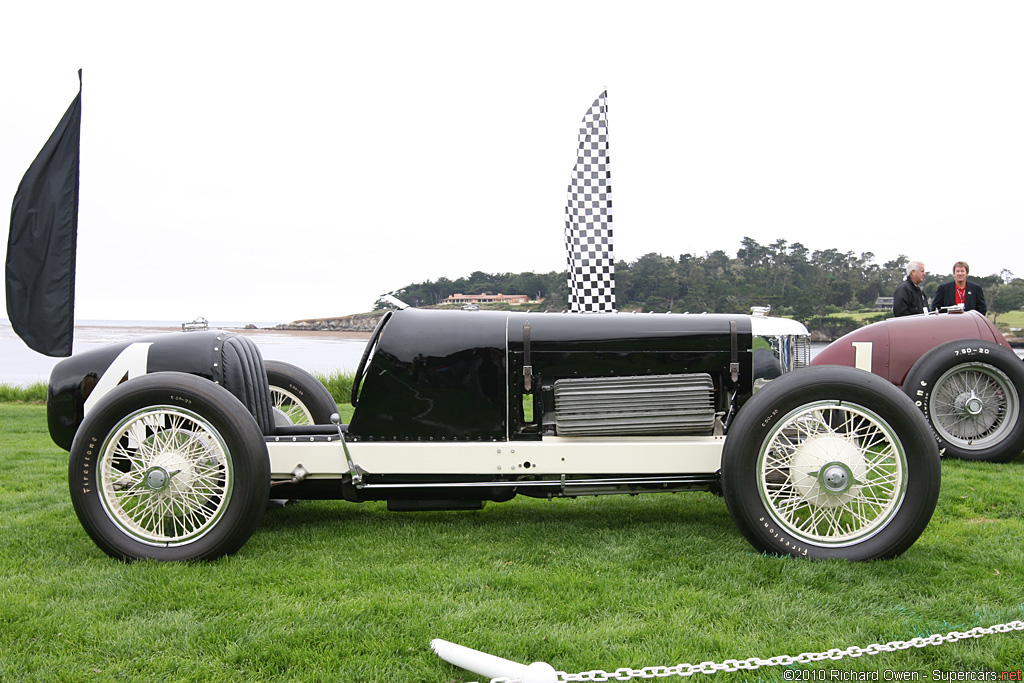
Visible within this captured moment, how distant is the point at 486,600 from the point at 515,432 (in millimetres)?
1145

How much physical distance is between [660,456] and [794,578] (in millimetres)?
877

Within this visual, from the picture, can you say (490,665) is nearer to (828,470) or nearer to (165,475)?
(828,470)

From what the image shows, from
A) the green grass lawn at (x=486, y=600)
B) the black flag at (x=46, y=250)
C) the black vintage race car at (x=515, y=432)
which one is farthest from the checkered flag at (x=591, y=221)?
the black flag at (x=46, y=250)

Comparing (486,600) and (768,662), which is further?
(486,600)

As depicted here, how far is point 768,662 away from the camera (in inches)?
89.7

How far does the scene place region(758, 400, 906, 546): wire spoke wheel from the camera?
3.51 m

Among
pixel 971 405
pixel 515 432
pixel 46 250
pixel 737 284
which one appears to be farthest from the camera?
pixel 737 284

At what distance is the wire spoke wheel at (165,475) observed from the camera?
365 centimetres

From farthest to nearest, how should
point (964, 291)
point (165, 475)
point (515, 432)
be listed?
1. point (964, 291)
2. point (515, 432)
3. point (165, 475)

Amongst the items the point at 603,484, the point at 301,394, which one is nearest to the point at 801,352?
the point at 603,484

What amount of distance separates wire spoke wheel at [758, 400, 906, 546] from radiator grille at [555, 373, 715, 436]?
0.47 metres

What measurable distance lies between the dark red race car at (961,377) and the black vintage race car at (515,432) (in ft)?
8.40

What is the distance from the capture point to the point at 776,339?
4113 mm

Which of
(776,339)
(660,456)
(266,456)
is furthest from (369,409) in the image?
(776,339)
